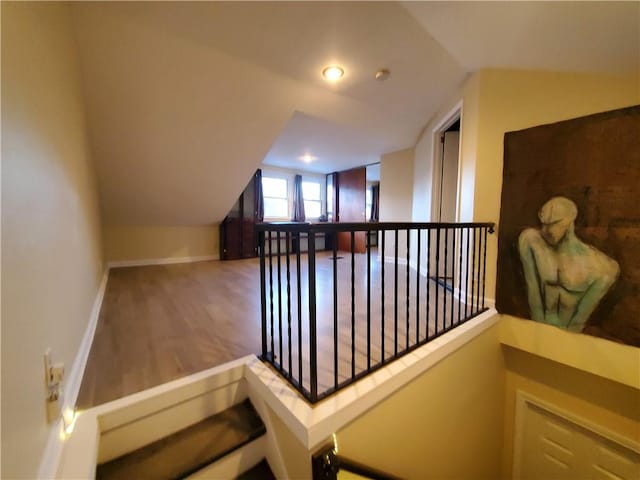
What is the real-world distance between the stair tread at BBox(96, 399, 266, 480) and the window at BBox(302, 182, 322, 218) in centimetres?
563

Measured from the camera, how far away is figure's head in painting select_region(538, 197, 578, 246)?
2.00 metres

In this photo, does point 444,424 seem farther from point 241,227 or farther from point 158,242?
point 158,242

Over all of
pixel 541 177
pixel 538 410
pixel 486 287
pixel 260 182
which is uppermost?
pixel 260 182

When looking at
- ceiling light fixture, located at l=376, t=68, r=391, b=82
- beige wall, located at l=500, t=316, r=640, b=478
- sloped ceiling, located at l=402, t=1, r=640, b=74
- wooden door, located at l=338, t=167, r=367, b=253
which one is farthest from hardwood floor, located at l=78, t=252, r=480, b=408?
wooden door, located at l=338, t=167, r=367, b=253

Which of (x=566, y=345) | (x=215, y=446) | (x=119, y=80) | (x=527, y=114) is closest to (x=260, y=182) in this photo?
(x=119, y=80)

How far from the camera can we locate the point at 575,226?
1.99 m

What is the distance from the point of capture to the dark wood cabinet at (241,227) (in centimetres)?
520

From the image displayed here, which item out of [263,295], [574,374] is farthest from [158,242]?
[574,374]

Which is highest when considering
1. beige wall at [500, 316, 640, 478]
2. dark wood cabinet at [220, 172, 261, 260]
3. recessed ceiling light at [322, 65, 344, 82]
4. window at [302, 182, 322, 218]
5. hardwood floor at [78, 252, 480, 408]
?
recessed ceiling light at [322, 65, 344, 82]

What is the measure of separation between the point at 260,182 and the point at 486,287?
4.58 metres

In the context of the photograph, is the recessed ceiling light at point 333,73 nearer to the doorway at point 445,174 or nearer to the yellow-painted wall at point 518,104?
the yellow-painted wall at point 518,104

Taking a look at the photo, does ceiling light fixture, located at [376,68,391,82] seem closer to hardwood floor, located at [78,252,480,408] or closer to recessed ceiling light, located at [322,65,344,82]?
recessed ceiling light, located at [322,65,344,82]

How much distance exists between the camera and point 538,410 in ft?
8.30

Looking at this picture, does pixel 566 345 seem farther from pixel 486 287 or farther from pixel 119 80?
pixel 119 80
